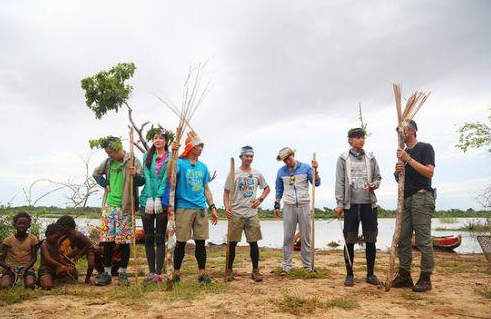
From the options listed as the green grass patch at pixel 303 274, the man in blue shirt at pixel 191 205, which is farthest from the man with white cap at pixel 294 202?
the man in blue shirt at pixel 191 205

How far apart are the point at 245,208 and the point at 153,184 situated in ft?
4.65

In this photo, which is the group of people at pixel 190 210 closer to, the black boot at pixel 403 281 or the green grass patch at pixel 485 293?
the black boot at pixel 403 281

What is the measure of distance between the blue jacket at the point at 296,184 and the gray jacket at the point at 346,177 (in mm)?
867

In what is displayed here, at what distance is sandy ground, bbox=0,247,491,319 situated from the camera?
366cm

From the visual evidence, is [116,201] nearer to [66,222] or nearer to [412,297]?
[66,222]

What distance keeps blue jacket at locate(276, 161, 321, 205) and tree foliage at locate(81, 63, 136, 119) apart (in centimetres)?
712

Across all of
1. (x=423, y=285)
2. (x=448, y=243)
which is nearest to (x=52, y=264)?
(x=423, y=285)

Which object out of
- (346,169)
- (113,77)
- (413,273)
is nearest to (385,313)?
(346,169)

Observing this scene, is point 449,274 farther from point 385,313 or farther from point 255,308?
point 255,308

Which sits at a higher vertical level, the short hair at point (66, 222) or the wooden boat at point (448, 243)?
the short hair at point (66, 222)

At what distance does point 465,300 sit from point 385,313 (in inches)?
49.2

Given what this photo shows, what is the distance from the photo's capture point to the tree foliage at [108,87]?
1110 cm

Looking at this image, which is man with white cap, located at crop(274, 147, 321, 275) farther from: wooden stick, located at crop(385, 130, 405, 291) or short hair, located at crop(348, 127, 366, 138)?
wooden stick, located at crop(385, 130, 405, 291)

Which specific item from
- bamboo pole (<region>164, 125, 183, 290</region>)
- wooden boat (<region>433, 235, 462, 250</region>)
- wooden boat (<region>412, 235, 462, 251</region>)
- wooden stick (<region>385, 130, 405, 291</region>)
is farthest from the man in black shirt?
wooden boat (<region>433, 235, 462, 250</region>)
